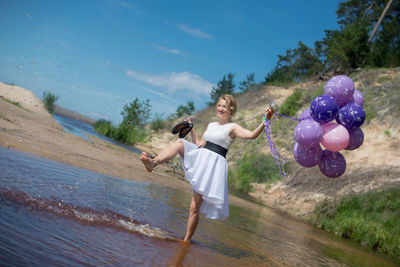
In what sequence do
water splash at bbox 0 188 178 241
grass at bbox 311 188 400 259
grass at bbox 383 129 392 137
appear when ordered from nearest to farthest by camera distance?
water splash at bbox 0 188 178 241, grass at bbox 311 188 400 259, grass at bbox 383 129 392 137

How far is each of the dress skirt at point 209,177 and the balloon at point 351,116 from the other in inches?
70.8

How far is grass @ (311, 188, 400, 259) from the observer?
7.92 meters

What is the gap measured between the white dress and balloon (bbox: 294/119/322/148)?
988 millimetres

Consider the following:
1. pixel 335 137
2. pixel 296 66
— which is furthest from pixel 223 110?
pixel 296 66

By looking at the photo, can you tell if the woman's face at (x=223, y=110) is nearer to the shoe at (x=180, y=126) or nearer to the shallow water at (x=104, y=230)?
the shoe at (x=180, y=126)

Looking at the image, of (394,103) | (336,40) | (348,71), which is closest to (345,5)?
(336,40)

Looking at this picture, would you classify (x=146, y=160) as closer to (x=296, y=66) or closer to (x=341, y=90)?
(x=341, y=90)

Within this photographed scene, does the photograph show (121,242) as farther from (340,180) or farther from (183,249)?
(340,180)

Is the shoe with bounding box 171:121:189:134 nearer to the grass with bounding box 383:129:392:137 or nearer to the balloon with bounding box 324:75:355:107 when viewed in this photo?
the balloon with bounding box 324:75:355:107

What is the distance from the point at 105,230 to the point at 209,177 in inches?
47.0

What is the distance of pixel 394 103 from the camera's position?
14.5 metres

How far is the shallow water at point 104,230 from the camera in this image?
2.38 meters

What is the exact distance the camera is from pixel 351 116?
13.9 feet

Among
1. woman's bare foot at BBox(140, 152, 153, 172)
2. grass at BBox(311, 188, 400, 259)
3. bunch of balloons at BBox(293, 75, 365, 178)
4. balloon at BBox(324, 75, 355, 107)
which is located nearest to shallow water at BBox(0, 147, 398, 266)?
woman's bare foot at BBox(140, 152, 153, 172)
